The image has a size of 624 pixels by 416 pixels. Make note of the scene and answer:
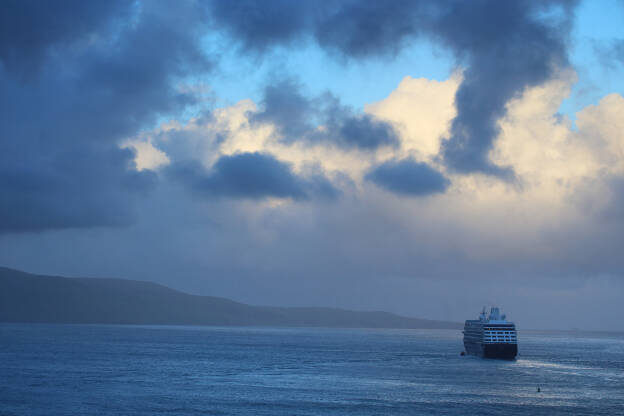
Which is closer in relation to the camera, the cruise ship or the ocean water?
the ocean water

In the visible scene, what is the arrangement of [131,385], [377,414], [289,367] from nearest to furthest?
[377,414], [131,385], [289,367]

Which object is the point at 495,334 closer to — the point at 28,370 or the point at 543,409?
the point at 543,409

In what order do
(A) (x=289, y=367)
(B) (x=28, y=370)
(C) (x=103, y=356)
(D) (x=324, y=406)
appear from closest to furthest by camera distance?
(D) (x=324, y=406)
(B) (x=28, y=370)
(A) (x=289, y=367)
(C) (x=103, y=356)

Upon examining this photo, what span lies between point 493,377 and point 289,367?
138ft

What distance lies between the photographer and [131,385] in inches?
3585

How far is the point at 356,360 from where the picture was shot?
510 ft

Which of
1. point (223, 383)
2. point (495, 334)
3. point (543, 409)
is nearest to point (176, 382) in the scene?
point (223, 383)

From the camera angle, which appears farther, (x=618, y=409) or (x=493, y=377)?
(x=493, y=377)

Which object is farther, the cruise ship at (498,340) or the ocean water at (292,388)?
the cruise ship at (498,340)

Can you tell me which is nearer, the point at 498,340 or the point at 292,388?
the point at 292,388

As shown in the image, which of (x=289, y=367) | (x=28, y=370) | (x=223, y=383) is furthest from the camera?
(x=289, y=367)

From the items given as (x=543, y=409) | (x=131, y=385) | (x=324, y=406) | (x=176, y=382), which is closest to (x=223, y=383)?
(x=176, y=382)

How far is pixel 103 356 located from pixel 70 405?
80.9 m

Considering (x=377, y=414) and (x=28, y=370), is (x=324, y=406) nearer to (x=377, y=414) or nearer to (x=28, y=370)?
(x=377, y=414)
